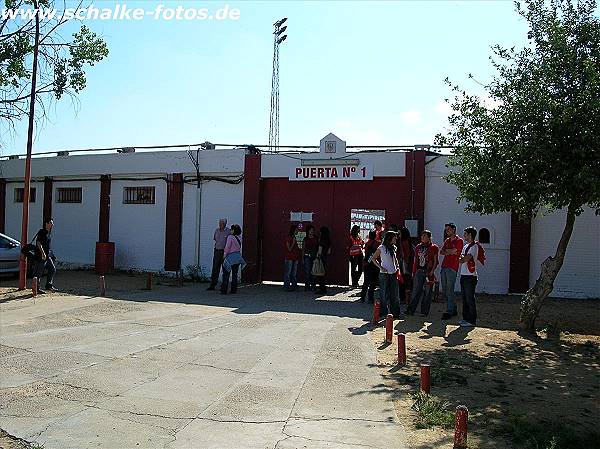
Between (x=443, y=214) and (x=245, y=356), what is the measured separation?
9288 millimetres

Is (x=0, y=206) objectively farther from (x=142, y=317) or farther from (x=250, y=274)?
(x=142, y=317)

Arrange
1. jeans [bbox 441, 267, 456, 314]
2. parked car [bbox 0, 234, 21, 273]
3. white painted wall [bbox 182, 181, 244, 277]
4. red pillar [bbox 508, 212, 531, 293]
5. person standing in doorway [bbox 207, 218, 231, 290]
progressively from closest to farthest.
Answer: jeans [bbox 441, 267, 456, 314]
red pillar [bbox 508, 212, 531, 293]
person standing in doorway [bbox 207, 218, 231, 290]
parked car [bbox 0, 234, 21, 273]
white painted wall [bbox 182, 181, 244, 277]

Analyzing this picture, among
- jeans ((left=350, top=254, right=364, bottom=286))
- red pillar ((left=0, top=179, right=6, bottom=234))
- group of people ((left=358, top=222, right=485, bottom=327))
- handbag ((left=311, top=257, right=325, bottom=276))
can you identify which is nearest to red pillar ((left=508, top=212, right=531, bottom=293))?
jeans ((left=350, top=254, right=364, bottom=286))

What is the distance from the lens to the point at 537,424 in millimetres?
5871

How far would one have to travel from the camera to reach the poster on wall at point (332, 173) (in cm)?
1678

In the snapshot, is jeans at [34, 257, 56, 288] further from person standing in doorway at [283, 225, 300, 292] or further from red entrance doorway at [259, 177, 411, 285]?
red entrance doorway at [259, 177, 411, 285]

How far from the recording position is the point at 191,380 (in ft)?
23.5

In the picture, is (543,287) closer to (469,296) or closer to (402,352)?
(469,296)

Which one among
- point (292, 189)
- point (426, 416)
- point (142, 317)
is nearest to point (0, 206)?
point (292, 189)

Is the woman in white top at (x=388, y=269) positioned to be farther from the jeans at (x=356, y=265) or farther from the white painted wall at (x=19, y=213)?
the white painted wall at (x=19, y=213)

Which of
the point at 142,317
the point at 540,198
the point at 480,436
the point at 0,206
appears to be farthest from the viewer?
the point at 0,206

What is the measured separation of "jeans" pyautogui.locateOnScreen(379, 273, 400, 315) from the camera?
36.9 feet

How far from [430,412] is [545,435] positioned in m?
1.06

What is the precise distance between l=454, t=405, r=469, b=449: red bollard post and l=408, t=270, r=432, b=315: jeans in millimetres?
6703
